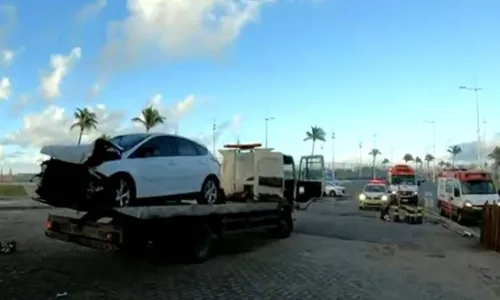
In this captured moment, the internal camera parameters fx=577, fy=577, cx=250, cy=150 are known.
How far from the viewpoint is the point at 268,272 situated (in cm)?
1183

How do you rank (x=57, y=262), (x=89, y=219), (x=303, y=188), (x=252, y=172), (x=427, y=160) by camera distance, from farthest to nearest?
(x=427, y=160)
(x=303, y=188)
(x=252, y=172)
(x=57, y=262)
(x=89, y=219)

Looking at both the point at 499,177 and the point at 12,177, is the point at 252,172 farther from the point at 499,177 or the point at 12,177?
the point at 12,177

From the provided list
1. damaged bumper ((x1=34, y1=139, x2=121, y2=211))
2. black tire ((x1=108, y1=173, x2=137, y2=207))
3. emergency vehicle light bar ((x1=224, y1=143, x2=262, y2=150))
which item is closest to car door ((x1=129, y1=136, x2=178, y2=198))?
black tire ((x1=108, y1=173, x2=137, y2=207))

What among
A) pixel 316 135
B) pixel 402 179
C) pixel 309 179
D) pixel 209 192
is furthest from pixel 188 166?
pixel 316 135

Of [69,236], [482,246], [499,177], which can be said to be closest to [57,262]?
[69,236]

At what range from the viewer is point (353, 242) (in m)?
17.8

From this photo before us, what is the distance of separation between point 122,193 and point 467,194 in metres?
20.5

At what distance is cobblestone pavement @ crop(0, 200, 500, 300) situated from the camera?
31.7 ft

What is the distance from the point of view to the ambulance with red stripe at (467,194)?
26000mm

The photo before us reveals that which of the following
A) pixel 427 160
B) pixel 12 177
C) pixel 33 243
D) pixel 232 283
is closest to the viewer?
pixel 232 283

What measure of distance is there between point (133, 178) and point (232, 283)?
268cm

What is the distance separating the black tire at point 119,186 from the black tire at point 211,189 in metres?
2.35

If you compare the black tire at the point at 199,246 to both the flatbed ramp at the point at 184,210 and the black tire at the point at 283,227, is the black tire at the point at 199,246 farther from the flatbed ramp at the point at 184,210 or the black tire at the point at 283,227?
the black tire at the point at 283,227

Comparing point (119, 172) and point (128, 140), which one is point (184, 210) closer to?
point (128, 140)
